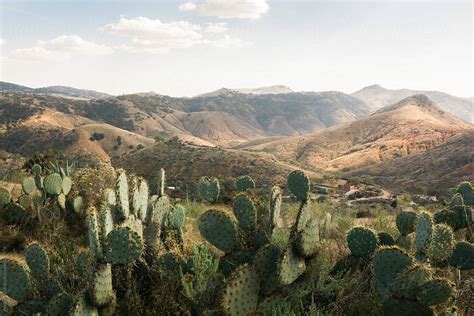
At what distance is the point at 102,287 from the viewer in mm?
3918

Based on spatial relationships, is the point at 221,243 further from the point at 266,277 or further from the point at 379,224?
the point at 379,224

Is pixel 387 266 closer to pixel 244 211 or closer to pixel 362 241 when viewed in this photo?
pixel 362 241

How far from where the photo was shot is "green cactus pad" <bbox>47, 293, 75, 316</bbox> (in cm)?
404

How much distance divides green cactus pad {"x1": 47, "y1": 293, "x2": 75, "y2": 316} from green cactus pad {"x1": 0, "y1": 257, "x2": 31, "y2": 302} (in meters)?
0.59

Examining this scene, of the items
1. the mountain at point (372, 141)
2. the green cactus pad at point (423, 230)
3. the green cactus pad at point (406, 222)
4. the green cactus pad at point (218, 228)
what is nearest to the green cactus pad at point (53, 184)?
the green cactus pad at point (218, 228)

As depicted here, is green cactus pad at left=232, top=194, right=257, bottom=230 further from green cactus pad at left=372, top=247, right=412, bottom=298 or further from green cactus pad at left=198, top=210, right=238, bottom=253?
green cactus pad at left=372, top=247, right=412, bottom=298

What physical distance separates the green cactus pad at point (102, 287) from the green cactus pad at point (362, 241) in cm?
281

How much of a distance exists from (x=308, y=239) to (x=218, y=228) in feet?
3.59

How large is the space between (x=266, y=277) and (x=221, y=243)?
91 cm

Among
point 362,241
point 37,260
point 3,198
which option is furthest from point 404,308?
point 3,198

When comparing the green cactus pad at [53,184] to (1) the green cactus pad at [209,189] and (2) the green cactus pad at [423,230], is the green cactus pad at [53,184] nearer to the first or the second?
(1) the green cactus pad at [209,189]

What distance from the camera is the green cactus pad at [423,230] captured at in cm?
477

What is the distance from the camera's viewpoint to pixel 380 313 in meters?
4.22

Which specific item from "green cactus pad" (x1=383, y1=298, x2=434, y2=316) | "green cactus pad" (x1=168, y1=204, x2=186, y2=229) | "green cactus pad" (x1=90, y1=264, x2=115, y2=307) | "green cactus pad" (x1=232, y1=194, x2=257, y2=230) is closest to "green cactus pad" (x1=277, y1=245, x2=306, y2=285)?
"green cactus pad" (x1=383, y1=298, x2=434, y2=316)
